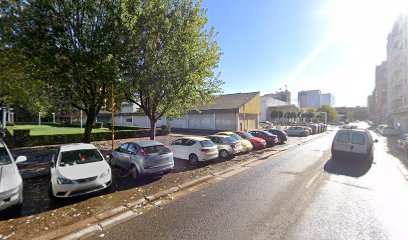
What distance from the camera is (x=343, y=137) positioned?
38.1ft

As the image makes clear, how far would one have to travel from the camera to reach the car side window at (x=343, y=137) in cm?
1148

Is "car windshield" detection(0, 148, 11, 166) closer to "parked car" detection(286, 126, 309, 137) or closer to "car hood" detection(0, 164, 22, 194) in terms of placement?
A: "car hood" detection(0, 164, 22, 194)

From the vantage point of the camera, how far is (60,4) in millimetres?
9227

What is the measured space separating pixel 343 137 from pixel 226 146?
6790 mm

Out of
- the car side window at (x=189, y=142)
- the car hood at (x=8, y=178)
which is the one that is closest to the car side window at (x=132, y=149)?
the car side window at (x=189, y=142)

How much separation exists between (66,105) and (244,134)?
43.7 ft

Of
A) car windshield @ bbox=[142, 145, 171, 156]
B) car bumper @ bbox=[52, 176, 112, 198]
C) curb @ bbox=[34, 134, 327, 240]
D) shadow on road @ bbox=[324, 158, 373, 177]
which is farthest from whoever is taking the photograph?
shadow on road @ bbox=[324, 158, 373, 177]

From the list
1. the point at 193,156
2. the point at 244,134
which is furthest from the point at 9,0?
the point at 244,134

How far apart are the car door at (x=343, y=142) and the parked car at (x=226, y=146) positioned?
5694 mm

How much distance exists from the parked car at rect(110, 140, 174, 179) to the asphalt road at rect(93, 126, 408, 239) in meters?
2.19

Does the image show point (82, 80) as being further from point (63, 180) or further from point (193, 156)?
point (193, 156)

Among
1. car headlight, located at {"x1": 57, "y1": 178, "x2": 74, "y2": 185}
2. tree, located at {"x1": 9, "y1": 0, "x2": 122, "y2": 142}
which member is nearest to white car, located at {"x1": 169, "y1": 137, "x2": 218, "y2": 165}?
tree, located at {"x1": 9, "y1": 0, "x2": 122, "y2": 142}

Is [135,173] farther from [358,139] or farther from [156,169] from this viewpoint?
[358,139]

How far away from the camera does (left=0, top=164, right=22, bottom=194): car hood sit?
5.06 metres
